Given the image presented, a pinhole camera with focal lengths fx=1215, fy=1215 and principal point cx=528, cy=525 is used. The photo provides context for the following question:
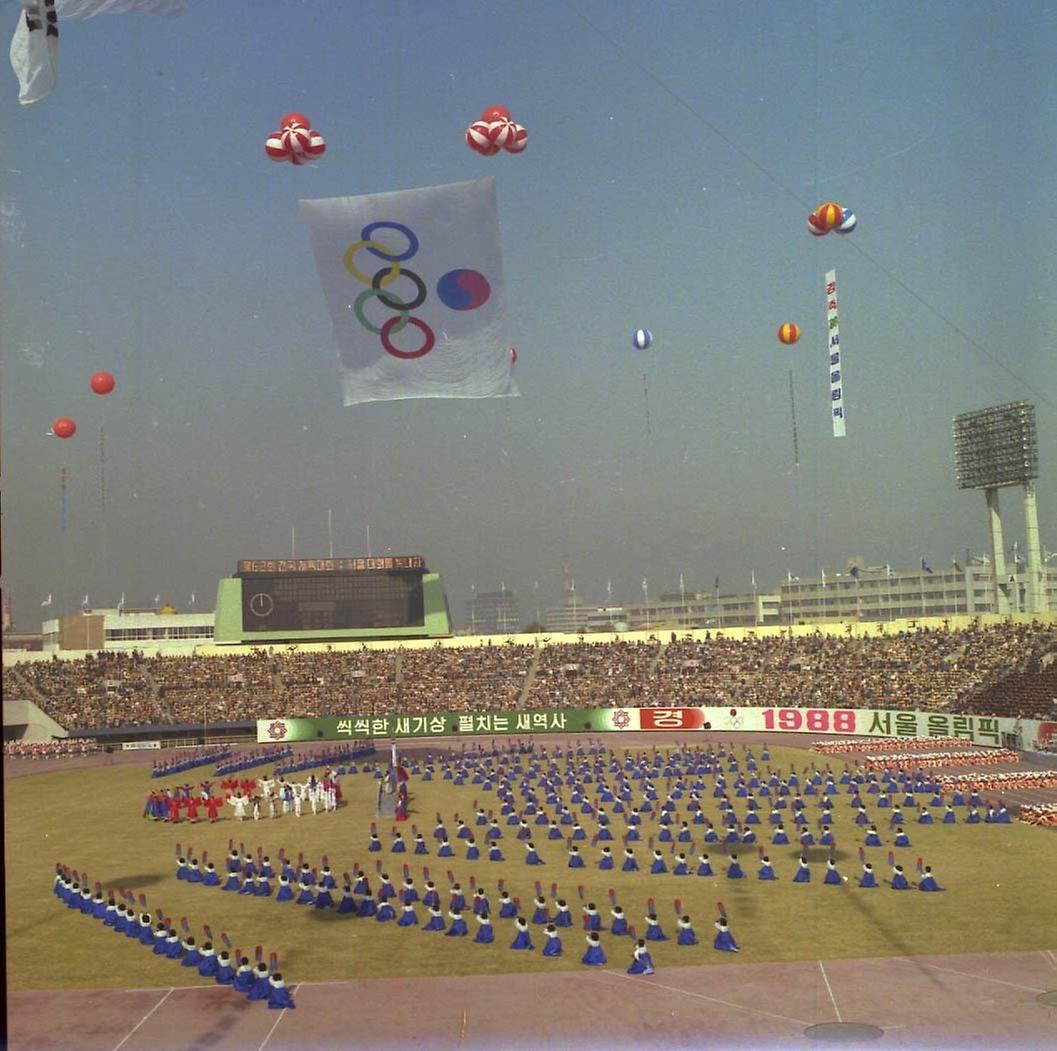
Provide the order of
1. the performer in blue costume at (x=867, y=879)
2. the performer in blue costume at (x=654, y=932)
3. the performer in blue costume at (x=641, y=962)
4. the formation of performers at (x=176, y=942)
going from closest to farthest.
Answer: the formation of performers at (x=176, y=942)
the performer in blue costume at (x=641, y=962)
the performer in blue costume at (x=654, y=932)
the performer in blue costume at (x=867, y=879)

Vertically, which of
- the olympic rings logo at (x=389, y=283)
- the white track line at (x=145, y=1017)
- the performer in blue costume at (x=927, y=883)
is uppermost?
the olympic rings logo at (x=389, y=283)

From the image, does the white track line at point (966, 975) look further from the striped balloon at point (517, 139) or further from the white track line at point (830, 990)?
the striped balloon at point (517, 139)

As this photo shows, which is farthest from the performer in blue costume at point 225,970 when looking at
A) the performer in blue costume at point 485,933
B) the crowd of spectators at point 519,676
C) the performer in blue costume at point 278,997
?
the crowd of spectators at point 519,676

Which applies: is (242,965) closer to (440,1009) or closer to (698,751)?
(440,1009)

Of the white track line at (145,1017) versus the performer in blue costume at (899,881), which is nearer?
the white track line at (145,1017)

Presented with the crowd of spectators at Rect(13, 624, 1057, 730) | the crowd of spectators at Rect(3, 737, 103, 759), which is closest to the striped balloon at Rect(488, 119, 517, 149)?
the crowd of spectators at Rect(13, 624, 1057, 730)

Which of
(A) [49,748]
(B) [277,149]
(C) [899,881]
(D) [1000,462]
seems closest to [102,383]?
(B) [277,149]

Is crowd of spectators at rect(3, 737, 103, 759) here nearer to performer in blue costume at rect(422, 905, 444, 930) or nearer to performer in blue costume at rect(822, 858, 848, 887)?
performer in blue costume at rect(422, 905, 444, 930)
